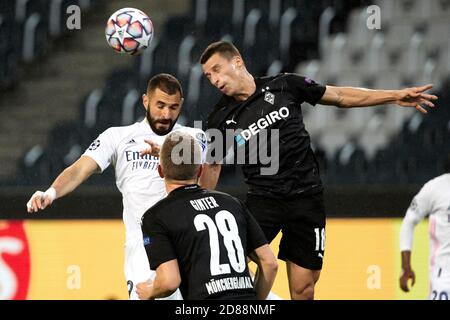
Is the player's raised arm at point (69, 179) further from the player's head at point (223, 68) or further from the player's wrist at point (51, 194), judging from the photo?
the player's head at point (223, 68)

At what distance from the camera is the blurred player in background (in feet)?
22.9

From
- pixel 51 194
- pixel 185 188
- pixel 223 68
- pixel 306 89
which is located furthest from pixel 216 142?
pixel 185 188

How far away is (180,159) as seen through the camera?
411cm

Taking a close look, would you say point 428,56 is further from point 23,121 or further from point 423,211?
point 23,121

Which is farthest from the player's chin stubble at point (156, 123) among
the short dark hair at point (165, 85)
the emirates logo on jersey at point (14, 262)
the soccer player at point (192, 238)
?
the emirates logo on jersey at point (14, 262)

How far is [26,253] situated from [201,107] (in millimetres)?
2079

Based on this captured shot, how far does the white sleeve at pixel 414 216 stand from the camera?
7.07 meters

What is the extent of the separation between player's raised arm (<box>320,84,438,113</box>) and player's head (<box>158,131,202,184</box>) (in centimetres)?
196

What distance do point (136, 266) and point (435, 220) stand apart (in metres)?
2.47

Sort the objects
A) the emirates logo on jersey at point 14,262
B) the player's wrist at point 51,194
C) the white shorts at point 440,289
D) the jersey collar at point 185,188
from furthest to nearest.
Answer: the emirates logo on jersey at point 14,262 < the white shorts at point 440,289 < the player's wrist at point 51,194 < the jersey collar at point 185,188

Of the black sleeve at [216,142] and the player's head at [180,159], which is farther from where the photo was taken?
the black sleeve at [216,142]

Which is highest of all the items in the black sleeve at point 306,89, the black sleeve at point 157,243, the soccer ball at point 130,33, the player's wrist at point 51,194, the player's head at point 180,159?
the soccer ball at point 130,33

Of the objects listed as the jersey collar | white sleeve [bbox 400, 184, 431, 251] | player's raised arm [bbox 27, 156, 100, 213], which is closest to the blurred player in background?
white sleeve [bbox 400, 184, 431, 251]

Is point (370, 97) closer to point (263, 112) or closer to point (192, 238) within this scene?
point (263, 112)
